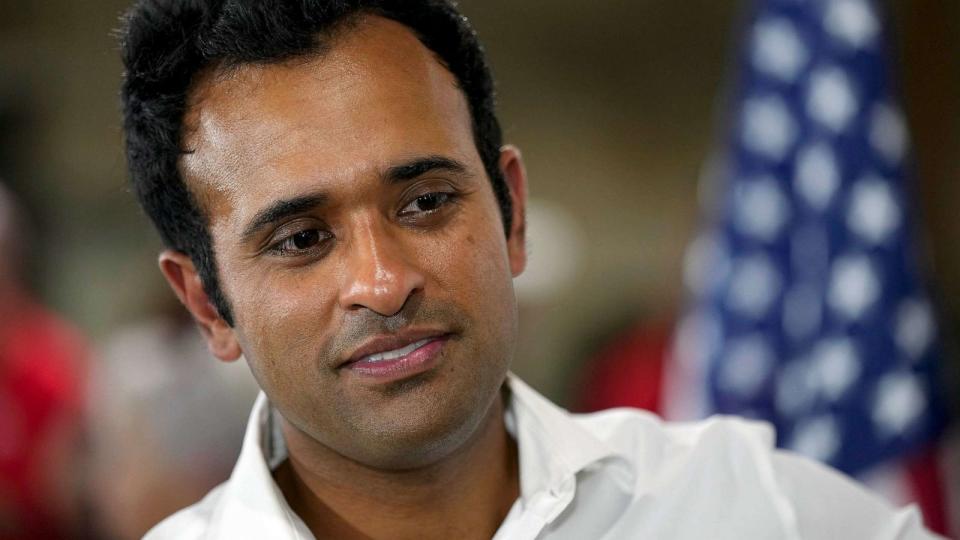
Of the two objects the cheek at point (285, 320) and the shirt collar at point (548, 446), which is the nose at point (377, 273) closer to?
the cheek at point (285, 320)

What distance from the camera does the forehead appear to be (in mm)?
1463

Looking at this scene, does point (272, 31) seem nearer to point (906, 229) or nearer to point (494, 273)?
point (494, 273)

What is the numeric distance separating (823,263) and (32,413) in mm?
2230

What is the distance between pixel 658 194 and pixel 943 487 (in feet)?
17.3

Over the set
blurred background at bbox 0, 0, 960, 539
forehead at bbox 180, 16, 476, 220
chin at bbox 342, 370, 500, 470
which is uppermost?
forehead at bbox 180, 16, 476, 220

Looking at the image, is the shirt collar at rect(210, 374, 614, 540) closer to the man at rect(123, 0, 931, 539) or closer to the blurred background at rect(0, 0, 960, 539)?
the man at rect(123, 0, 931, 539)

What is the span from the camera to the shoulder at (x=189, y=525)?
1.69 meters

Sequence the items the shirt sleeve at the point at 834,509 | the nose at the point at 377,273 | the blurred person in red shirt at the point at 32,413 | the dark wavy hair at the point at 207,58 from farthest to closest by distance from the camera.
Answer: the blurred person in red shirt at the point at 32,413 → the shirt sleeve at the point at 834,509 → the dark wavy hair at the point at 207,58 → the nose at the point at 377,273

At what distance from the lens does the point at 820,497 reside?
177cm

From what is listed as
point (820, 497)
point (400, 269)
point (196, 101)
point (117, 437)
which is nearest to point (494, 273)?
point (400, 269)

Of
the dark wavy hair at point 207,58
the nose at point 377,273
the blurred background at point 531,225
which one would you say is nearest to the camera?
the nose at point 377,273

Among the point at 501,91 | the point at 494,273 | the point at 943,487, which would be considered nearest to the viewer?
the point at 494,273

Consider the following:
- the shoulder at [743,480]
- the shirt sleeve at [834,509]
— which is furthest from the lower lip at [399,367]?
the shirt sleeve at [834,509]

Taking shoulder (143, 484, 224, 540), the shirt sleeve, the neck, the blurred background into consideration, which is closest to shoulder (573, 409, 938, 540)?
the shirt sleeve
